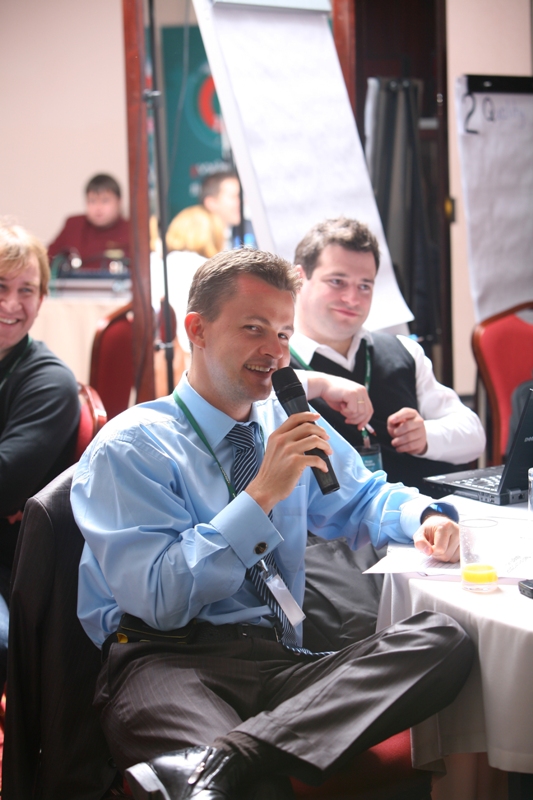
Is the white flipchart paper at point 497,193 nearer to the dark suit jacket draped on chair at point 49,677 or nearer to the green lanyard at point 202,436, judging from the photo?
the green lanyard at point 202,436

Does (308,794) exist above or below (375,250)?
below

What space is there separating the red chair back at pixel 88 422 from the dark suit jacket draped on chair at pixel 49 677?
0.68 meters

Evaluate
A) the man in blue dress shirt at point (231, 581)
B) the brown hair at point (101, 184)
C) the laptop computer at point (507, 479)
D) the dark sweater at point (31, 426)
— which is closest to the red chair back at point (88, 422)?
the dark sweater at point (31, 426)

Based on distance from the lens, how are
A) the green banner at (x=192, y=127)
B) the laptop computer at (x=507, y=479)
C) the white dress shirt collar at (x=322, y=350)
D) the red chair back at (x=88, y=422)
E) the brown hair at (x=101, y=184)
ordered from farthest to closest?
the green banner at (x=192, y=127) < the brown hair at (x=101, y=184) < the white dress shirt collar at (x=322, y=350) < the red chair back at (x=88, y=422) < the laptop computer at (x=507, y=479)

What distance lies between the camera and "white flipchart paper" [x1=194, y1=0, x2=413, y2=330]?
8.18ft

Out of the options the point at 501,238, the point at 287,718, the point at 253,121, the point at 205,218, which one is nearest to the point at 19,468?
the point at 287,718

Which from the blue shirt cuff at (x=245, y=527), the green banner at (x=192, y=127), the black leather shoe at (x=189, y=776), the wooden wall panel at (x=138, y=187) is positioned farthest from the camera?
the green banner at (x=192, y=127)

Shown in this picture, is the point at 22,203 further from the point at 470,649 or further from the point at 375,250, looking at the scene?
the point at 470,649

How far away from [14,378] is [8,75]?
5.92 m

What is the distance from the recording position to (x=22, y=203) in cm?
737

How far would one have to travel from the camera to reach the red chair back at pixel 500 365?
320 centimetres

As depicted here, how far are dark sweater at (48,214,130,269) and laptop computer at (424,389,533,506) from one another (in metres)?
5.35

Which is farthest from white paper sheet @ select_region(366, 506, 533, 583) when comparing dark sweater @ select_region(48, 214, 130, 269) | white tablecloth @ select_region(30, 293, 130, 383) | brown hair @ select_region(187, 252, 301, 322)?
dark sweater @ select_region(48, 214, 130, 269)

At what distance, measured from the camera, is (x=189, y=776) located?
42.9 inches
